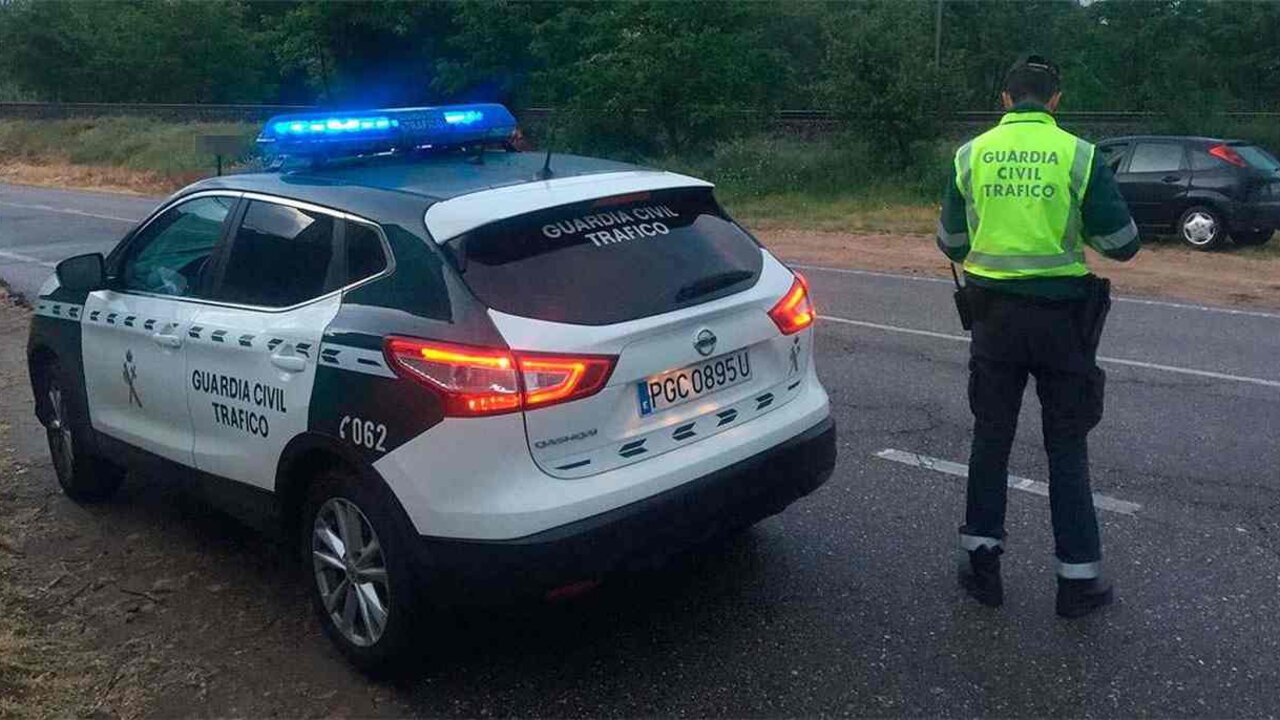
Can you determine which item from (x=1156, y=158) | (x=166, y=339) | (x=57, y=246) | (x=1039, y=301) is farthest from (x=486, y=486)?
(x=57, y=246)

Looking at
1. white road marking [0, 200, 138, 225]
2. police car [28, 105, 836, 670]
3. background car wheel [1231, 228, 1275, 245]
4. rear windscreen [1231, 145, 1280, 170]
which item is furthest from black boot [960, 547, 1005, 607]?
white road marking [0, 200, 138, 225]

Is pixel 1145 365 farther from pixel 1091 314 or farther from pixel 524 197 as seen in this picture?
pixel 524 197

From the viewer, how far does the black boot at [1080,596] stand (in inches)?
170

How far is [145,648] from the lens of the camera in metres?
4.36

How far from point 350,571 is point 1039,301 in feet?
8.21

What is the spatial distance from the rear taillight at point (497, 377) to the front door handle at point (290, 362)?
22.3 inches

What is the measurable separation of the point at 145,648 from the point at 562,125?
2661 cm

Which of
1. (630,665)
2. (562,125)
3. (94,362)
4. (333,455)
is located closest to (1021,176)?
(630,665)

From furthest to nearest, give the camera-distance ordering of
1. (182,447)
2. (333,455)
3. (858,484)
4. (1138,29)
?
(1138,29) < (858,484) < (182,447) < (333,455)

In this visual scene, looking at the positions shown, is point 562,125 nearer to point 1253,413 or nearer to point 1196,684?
point 1253,413

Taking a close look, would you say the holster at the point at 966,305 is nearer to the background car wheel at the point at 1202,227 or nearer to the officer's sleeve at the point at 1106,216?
the officer's sleeve at the point at 1106,216

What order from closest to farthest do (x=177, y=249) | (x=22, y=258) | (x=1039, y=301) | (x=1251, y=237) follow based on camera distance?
(x=1039, y=301) < (x=177, y=249) < (x=22, y=258) < (x=1251, y=237)

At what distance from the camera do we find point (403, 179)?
4445 millimetres

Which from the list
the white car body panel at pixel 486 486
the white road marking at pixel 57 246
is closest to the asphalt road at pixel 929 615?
the white car body panel at pixel 486 486
